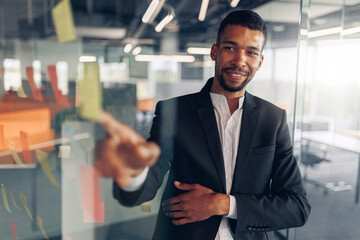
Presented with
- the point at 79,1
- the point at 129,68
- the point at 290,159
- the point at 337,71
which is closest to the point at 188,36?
the point at 129,68

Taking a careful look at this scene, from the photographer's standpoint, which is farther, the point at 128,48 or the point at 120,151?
the point at 128,48

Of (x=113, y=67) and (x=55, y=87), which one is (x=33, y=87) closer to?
(x=55, y=87)

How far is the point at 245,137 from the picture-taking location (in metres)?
0.89

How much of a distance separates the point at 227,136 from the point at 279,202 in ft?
0.80

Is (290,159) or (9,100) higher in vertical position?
(9,100)

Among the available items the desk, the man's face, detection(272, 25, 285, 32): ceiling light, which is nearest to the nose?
the man's face

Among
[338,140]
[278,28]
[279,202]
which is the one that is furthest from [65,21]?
[338,140]

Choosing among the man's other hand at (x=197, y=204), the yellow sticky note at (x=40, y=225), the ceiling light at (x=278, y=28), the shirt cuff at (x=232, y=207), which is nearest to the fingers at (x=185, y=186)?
the man's other hand at (x=197, y=204)

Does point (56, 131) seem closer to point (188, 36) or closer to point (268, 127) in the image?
point (188, 36)

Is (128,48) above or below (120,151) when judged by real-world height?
above

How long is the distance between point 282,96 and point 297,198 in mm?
771

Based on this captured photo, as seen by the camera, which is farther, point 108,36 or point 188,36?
point 188,36

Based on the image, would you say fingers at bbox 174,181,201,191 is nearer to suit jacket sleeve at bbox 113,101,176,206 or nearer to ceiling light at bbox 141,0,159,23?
suit jacket sleeve at bbox 113,101,176,206

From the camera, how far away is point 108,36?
106cm
